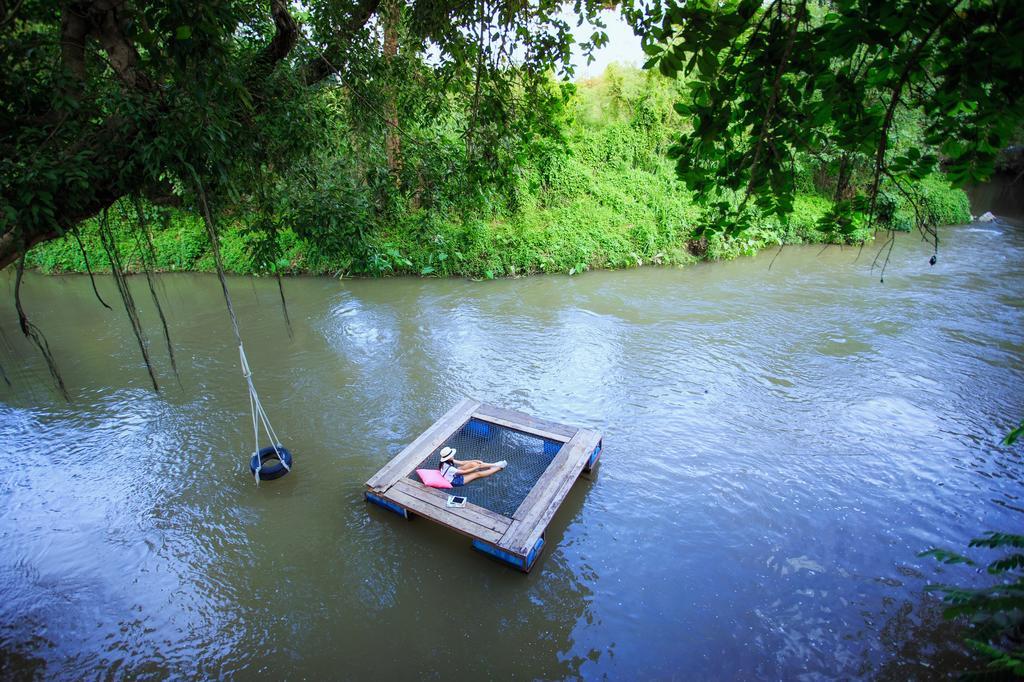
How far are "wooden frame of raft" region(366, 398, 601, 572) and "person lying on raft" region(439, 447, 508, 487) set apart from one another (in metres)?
0.13

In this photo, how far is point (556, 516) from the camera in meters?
3.94

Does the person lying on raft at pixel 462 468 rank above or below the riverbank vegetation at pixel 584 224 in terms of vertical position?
below

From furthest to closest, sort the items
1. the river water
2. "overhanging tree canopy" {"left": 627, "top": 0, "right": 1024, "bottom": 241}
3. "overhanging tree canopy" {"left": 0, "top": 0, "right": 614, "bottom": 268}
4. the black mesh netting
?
the black mesh netting, the river water, "overhanging tree canopy" {"left": 0, "top": 0, "right": 614, "bottom": 268}, "overhanging tree canopy" {"left": 627, "top": 0, "right": 1024, "bottom": 241}

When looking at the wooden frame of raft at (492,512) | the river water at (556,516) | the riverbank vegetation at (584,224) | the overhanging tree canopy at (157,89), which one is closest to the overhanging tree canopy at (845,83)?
the overhanging tree canopy at (157,89)

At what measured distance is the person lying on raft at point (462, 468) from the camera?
399 cm

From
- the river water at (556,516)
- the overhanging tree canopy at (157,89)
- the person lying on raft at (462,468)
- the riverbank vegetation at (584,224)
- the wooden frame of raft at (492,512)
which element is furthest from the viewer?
the riverbank vegetation at (584,224)

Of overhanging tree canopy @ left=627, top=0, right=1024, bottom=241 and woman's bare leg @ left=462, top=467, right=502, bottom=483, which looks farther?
woman's bare leg @ left=462, top=467, right=502, bottom=483

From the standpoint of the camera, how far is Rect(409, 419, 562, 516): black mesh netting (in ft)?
12.7

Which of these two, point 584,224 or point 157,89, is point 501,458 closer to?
point 157,89

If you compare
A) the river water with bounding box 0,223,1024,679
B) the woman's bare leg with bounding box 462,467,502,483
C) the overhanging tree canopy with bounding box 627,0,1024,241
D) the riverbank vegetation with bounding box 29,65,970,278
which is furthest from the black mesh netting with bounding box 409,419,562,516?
the riverbank vegetation with bounding box 29,65,970,278

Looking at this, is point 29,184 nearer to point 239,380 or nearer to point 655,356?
point 239,380

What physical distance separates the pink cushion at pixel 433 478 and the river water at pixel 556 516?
338 mm

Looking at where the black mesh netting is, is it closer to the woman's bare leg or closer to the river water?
the woman's bare leg

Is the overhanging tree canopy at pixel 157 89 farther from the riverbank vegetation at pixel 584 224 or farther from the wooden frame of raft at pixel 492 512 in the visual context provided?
the riverbank vegetation at pixel 584 224
